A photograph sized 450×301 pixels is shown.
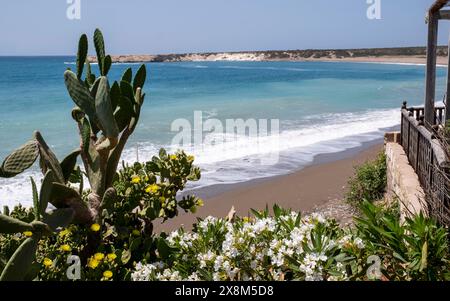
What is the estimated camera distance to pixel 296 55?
16150 centimetres

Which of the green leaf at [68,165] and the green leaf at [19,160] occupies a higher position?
the green leaf at [19,160]

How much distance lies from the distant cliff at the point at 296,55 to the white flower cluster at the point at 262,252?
447 ft

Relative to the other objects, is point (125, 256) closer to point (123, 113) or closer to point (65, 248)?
point (65, 248)

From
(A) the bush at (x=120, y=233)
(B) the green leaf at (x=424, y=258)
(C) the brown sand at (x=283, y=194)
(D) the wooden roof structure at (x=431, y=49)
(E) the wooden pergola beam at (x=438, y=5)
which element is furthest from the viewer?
(C) the brown sand at (x=283, y=194)

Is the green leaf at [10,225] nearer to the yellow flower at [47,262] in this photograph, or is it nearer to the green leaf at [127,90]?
the yellow flower at [47,262]

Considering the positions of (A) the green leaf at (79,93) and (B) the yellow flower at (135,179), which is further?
(B) the yellow flower at (135,179)

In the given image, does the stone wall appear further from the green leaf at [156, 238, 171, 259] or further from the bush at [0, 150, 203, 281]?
the green leaf at [156, 238, 171, 259]

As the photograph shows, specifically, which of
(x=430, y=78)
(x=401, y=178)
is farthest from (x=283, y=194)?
(x=401, y=178)

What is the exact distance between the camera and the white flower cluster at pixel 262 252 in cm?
274

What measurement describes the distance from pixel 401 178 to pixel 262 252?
14.7 ft

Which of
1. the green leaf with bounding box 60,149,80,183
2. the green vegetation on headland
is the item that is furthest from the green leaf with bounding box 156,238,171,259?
the green leaf with bounding box 60,149,80,183

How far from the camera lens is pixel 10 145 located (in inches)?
757

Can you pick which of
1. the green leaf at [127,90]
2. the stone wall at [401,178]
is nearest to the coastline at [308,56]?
the stone wall at [401,178]
